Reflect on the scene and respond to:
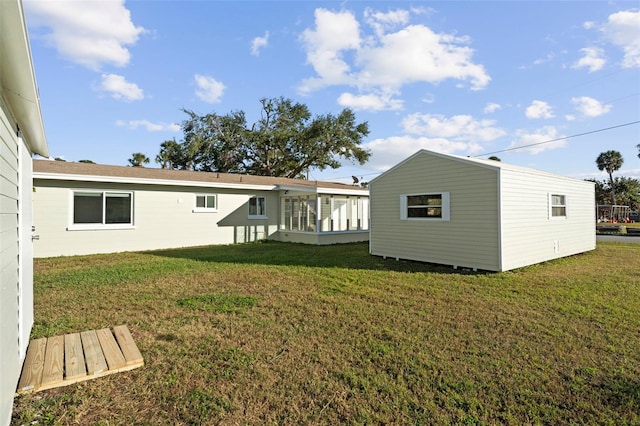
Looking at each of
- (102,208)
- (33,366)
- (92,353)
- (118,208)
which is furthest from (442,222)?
(102,208)

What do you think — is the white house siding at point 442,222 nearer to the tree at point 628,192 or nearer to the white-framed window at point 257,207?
the white-framed window at point 257,207

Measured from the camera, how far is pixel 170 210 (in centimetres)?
1320

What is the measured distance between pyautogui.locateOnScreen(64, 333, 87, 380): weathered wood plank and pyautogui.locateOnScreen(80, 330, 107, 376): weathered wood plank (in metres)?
0.04

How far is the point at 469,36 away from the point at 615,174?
4414 centimetres

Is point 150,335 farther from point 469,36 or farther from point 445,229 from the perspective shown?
point 469,36

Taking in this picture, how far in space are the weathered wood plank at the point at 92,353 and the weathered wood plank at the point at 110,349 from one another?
0.04 m

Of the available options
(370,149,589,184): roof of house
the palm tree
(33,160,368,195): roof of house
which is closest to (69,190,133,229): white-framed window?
(33,160,368,195): roof of house

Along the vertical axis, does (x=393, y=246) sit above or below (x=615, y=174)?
below

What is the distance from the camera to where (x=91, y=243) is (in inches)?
447

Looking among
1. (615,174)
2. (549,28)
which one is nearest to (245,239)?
(549,28)

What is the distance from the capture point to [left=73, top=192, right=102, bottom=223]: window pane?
11.2 m

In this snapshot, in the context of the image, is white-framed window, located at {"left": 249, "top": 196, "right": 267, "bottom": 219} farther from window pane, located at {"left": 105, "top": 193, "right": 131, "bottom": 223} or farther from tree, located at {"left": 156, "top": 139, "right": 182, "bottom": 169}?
tree, located at {"left": 156, "top": 139, "right": 182, "bottom": 169}

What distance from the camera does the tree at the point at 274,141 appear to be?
1193 inches

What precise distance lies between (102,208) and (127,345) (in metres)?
10.0
